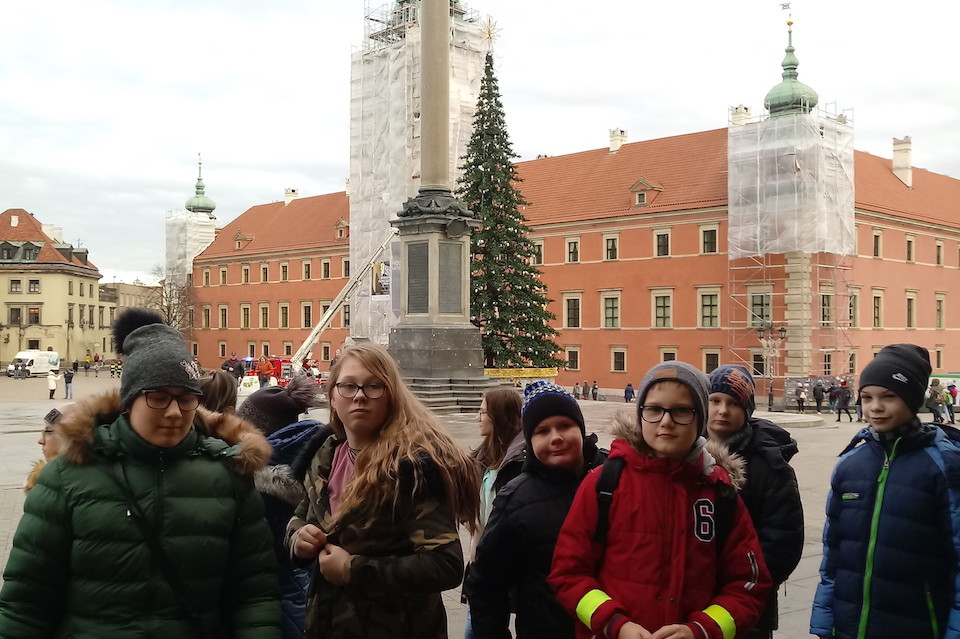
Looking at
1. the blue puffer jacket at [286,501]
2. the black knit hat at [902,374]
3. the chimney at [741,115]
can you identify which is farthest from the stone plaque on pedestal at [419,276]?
the chimney at [741,115]

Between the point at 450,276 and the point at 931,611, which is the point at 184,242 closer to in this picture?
the point at 450,276

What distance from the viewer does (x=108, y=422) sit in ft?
9.55

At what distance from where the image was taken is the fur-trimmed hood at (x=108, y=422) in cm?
277

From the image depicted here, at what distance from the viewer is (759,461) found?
3.97 metres

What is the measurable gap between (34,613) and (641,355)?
43782 millimetres

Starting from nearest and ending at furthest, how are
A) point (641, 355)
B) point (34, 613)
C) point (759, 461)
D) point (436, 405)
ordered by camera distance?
point (34, 613), point (759, 461), point (436, 405), point (641, 355)

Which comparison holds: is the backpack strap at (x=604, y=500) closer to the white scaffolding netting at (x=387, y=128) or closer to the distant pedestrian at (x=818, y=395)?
the distant pedestrian at (x=818, y=395)

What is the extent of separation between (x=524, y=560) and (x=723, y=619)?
31.3 inches

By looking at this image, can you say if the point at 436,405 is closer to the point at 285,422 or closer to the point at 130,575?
the point at 285,422

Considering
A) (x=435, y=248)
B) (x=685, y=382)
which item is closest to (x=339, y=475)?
(x=685, y=382)

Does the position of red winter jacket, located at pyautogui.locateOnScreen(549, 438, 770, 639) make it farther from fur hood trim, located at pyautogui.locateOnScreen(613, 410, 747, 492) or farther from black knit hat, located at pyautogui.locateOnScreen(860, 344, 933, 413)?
black knit hat, located at pyautogui.locateOnScreen(860, 344, 933, 413)

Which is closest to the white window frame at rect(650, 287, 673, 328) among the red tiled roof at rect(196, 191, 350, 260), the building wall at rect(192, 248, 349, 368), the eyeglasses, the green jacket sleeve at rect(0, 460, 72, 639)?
the building wall at rect(192, 248, 349, 368)

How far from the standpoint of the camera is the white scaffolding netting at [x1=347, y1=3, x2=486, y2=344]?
43.3 metres

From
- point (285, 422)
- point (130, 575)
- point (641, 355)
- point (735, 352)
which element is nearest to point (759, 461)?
point (285, 422)
